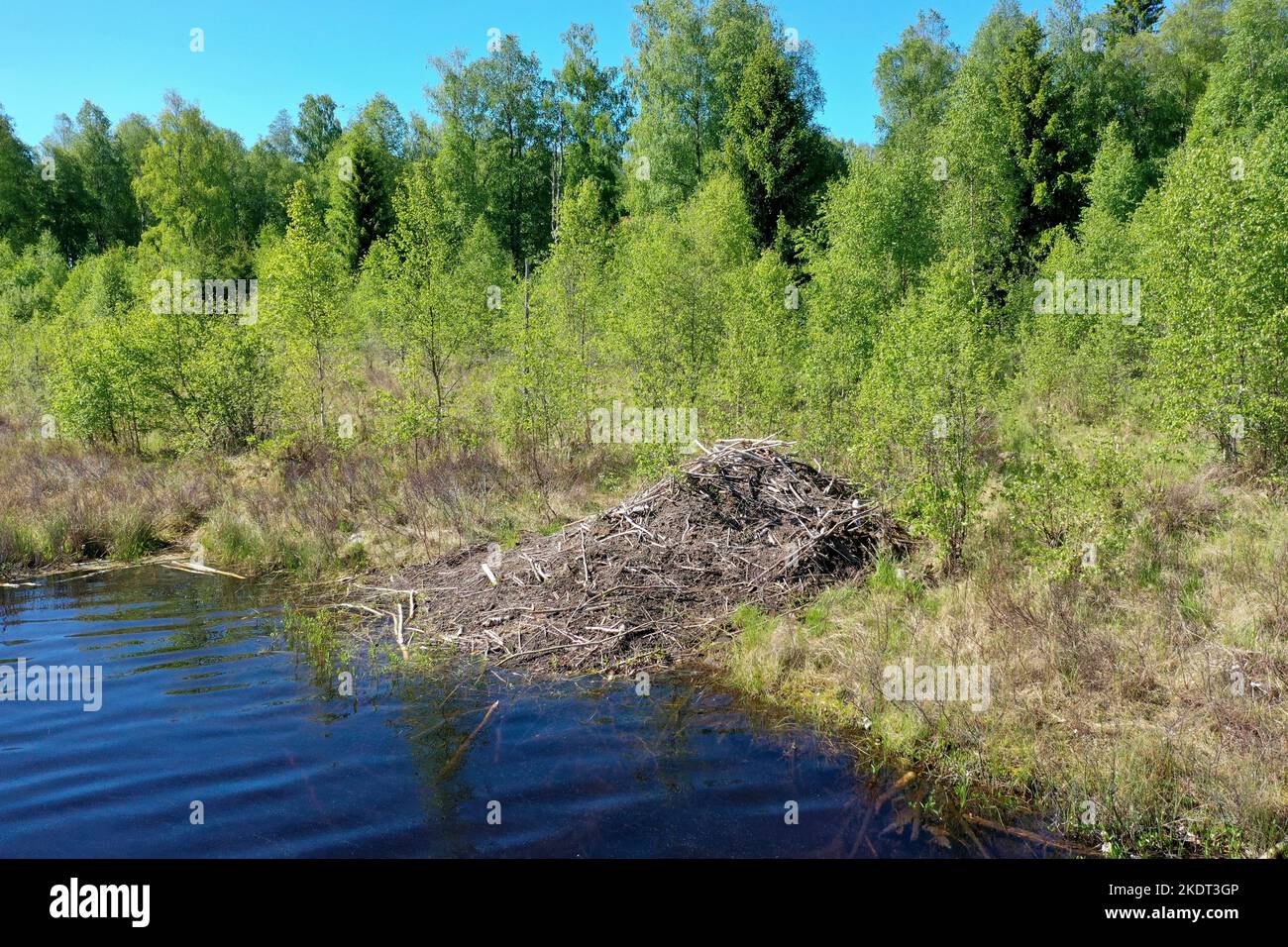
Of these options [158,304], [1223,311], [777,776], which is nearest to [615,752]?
[777,776]

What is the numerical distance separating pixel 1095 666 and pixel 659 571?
17.4ft

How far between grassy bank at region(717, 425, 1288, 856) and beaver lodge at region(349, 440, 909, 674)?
68 centimetres

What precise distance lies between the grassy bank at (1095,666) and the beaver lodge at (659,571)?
26.8 inches

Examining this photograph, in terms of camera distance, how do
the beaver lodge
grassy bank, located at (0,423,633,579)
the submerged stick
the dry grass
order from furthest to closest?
1. grassy bank, located at (0,423,633,579)
2. the beaver lodge
3. the submerged stick
4. the dry grass

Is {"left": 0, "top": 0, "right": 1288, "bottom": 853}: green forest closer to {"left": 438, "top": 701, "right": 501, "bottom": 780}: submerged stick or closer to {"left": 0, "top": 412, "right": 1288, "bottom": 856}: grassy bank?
{"left": 0, "top": 412, "right": 1288, "bottom": 856}: grassy bank

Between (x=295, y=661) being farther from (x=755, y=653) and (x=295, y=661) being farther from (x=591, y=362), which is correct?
(x=591, y=362)

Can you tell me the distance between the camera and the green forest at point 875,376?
816 centimetres

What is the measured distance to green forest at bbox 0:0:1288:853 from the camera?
321 inches

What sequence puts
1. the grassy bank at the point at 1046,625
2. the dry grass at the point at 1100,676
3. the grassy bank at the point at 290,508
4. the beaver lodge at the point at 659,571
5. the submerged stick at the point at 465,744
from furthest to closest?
the grassy bank at the point at 290,508
the beaver lodge at the point at 659,571
the submerged stick at the point at 465,744
the grassy bank at the point at 1046,625
the dry grass at the point at 1100,676

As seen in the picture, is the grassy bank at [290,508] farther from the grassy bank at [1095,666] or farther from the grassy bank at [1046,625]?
the grassy bank at [1095,666]

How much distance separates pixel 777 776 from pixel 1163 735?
323 centimetres

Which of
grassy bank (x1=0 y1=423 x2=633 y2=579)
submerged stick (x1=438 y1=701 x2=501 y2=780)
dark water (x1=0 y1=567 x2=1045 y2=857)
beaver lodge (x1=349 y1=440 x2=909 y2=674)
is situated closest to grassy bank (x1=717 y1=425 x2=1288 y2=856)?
beaver lodge (x1=349 y1=440 x2=909 y2=674)

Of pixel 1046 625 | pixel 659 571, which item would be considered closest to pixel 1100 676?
pixel 1046 625

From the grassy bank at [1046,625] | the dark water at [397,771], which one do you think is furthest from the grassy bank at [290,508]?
the dark water at [397,771]
